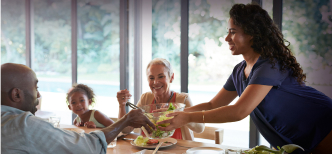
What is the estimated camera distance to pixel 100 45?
14.7 ft

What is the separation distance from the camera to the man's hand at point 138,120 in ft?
4.68

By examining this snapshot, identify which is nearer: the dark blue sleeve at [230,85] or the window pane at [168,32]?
the dark blue sleeve at [230,85]

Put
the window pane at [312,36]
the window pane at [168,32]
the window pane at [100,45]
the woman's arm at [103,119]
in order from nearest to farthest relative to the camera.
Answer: the woman's arm at [103,119]
the window pane at [312,36]
the window pane at [168,32]
the window pane at [100,45]

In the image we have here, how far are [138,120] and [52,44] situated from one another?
161 inches

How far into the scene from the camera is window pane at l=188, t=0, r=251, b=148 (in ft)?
10.9

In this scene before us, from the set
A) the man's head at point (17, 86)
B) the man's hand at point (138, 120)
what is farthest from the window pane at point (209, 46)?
the man's head at point (17, 86)

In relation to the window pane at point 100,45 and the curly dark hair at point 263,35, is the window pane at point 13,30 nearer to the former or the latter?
the window pane at point 100,45

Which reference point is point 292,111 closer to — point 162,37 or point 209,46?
point 209,46

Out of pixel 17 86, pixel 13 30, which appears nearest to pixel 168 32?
pixel 17 86

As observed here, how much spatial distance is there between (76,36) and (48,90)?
1.34 meters

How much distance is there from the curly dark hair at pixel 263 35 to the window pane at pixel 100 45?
2.96 meters

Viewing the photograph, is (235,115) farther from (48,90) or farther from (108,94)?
(48,90)

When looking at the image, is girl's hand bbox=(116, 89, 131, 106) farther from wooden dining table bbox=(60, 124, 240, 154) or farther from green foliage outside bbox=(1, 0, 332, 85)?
green foliage outside bbox=(1, 0, 332, 85)

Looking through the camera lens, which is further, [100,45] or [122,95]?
[100,45]
